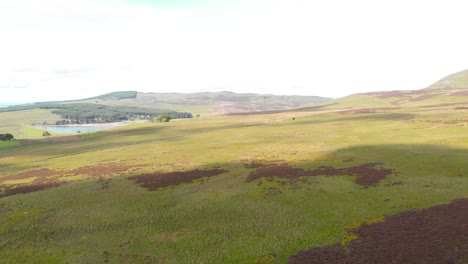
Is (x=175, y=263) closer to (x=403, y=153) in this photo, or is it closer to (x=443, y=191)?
(x=443, y=191)

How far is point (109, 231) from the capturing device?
39.1 metres

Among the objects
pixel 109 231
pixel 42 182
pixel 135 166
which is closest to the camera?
pixel 109 231

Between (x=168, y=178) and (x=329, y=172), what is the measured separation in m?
31.4

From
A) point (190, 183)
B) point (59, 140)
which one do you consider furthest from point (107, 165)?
point (59, 140)

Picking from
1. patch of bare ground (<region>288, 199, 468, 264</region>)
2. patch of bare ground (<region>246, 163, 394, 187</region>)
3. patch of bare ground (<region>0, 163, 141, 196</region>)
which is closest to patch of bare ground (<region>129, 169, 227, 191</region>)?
patch of bare ground (<region>0, 163, 141, 196</region>)

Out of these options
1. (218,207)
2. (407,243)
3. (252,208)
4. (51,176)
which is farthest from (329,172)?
(51,176)

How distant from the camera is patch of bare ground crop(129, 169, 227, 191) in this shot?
58.9 meters

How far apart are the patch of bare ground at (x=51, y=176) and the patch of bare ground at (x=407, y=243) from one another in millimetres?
45067

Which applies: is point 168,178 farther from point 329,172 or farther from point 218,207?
point 329,172

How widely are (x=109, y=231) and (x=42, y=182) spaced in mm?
37135

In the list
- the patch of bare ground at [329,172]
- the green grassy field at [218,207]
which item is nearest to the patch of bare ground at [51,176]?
the green grassy field at [218,207]

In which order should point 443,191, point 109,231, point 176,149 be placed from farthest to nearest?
1. point 176,149
2. point 443,191
3. point 109,231

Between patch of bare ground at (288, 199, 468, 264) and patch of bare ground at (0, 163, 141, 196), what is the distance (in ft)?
148

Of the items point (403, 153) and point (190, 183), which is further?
point (403, 153)
